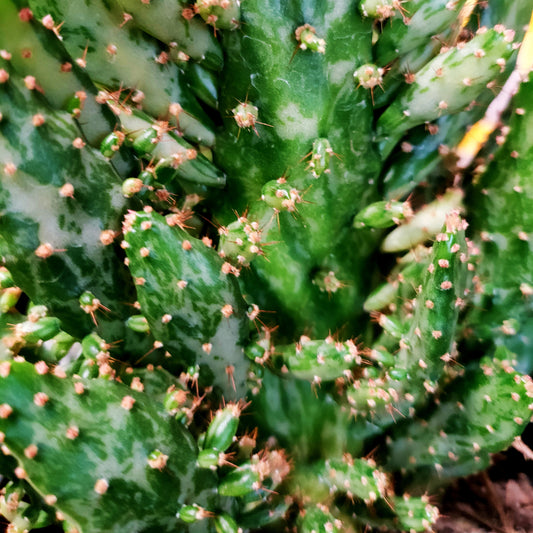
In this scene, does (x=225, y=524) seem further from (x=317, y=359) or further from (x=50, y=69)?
(x=50, y=69)

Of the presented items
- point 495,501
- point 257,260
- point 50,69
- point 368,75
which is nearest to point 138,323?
point 257,260

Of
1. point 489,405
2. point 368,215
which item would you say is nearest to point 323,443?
point 489,405

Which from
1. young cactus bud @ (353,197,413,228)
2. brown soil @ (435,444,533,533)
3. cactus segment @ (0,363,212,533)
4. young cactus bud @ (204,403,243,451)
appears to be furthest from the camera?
brown soil @ (435,444,533,533)

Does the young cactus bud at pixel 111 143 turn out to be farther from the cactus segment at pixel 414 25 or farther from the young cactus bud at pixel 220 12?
the cactus segment at pixel 414 25

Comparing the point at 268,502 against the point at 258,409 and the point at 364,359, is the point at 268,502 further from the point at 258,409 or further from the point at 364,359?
the point at 364,359

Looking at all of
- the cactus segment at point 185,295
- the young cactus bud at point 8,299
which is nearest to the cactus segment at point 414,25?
the cactus segment at point 185,295

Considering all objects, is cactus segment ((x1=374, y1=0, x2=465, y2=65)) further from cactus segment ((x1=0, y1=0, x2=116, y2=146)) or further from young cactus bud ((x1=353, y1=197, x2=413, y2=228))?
cactus segment ((x1=0, y1=0, x2=116, y2=146))

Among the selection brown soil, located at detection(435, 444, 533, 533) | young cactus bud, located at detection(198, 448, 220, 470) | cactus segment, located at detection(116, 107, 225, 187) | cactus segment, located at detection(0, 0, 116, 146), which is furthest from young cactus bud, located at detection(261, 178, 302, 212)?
brown soil, located at detection(435, 444, 533, 533)
